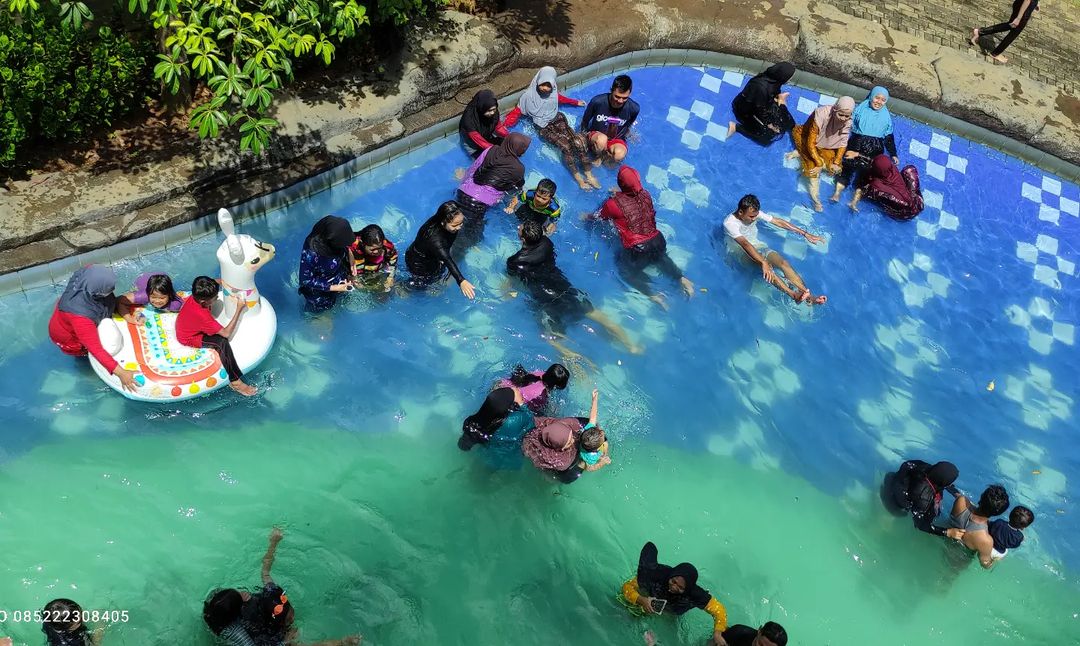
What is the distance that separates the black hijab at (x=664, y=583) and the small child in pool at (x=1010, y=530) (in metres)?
3.13

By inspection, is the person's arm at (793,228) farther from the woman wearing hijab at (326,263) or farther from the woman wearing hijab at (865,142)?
the woman wearing hijab at (326,263)

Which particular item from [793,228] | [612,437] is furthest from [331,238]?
[793,228]

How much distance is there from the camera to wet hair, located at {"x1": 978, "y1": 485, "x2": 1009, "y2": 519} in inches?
295

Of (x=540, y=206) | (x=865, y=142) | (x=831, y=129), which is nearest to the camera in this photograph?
(x=540, y=206)

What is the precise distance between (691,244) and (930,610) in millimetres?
4504

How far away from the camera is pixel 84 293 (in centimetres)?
670

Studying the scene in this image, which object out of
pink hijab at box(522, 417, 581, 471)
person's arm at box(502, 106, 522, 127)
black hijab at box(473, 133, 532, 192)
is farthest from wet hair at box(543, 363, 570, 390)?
person's arm at box(502, 106, 522, 127)

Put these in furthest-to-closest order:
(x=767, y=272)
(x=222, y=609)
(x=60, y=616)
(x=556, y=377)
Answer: (x=767, y=272), (x=556, y=377), (x=222, y=609), (x=60, y=616)

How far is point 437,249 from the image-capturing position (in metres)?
8.04

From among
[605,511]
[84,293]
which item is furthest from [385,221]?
[605,511]

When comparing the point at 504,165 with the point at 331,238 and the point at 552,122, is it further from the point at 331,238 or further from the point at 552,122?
the point at 331,238

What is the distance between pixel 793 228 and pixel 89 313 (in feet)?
24.1

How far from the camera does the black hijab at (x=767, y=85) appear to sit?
10.6 metres

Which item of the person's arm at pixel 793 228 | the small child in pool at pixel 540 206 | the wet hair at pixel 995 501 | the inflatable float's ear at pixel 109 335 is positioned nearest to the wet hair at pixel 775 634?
the wet hair at pixel 995 501
